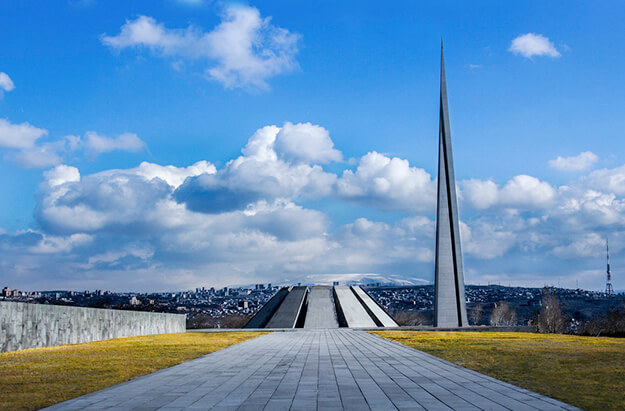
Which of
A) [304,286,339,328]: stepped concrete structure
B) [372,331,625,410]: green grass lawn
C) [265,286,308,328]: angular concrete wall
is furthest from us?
[304,286,339,328]: stepped concrete structure

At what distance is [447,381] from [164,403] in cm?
448

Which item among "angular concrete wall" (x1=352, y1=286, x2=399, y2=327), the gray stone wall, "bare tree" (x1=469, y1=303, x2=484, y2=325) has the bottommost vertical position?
"bare tree" (x1=469, y1=303, x2=484, y2=325)

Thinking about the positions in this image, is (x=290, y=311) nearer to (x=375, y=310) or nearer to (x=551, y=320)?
(x=375, y=310)

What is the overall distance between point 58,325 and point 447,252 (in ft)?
69.7

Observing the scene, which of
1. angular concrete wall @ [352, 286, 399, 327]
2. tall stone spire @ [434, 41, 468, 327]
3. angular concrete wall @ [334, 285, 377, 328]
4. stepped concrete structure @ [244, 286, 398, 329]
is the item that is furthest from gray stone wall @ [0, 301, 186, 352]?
tall stone spire @ [434, 41, 468, 327]

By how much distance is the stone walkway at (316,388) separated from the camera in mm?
6191

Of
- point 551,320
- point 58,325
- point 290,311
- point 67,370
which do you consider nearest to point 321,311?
point 290,311

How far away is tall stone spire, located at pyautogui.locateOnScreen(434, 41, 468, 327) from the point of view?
97.0 feet

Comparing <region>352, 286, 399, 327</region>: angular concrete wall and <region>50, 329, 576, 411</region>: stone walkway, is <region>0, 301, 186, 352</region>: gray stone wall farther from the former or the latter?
<region>352, 286, 399, 327</region>: angular concrete wall

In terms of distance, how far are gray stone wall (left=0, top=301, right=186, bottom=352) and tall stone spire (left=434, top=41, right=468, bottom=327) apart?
662 inches

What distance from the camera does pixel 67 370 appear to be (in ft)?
32.1

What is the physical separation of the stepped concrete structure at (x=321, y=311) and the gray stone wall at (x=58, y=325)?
9.28 m

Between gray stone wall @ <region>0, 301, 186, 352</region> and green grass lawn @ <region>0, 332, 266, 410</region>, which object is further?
gray stone wall @ <region>0, 301, 186, 352</region>

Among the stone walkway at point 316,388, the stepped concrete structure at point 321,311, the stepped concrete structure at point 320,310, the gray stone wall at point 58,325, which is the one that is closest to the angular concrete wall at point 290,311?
the stepped concrete structure at point 321,311
